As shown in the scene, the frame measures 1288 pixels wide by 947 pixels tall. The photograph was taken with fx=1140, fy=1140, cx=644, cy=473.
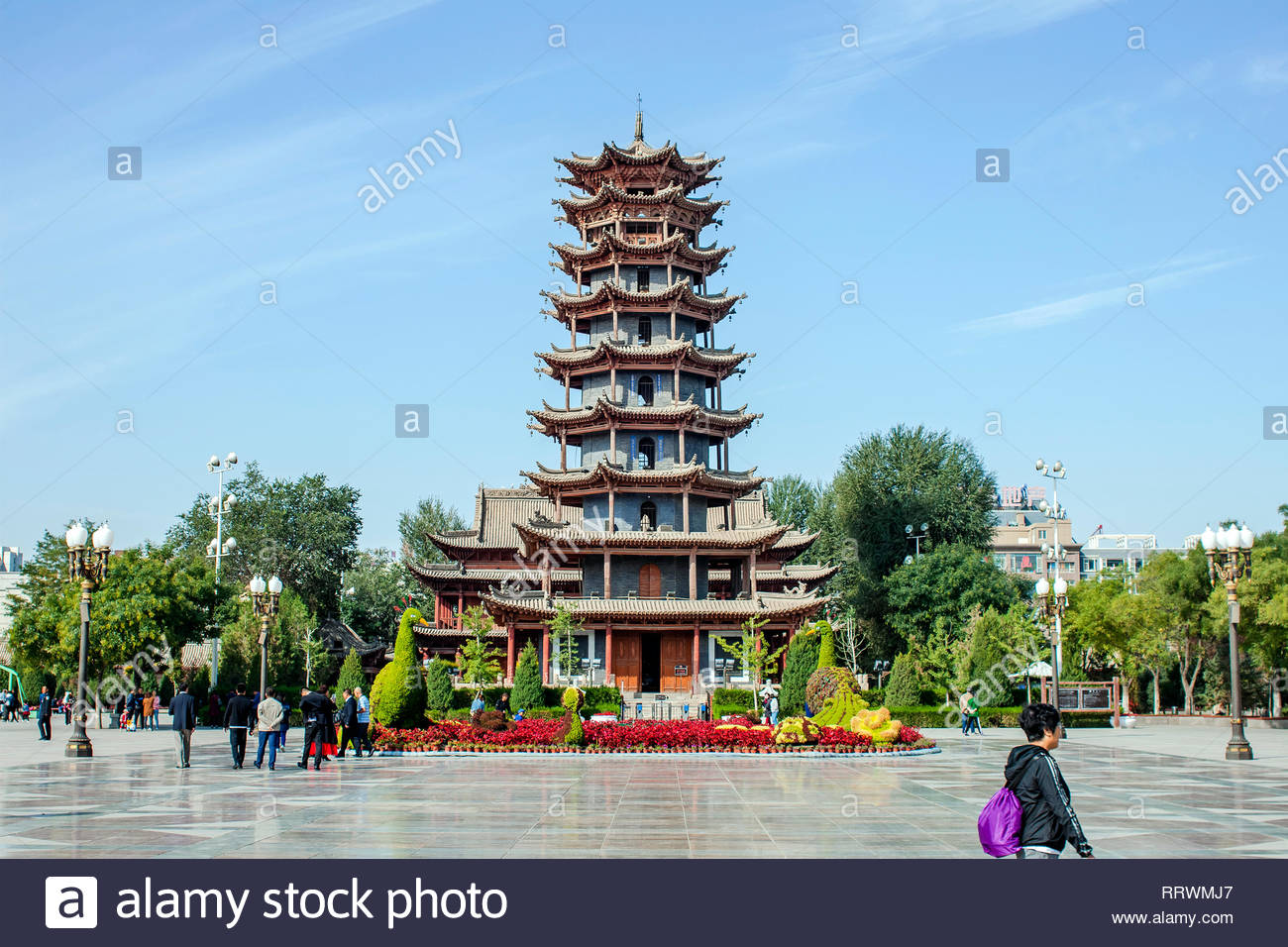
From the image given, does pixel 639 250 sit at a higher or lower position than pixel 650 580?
higher

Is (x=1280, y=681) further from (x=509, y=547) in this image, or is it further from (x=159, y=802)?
(x=159, y=802)

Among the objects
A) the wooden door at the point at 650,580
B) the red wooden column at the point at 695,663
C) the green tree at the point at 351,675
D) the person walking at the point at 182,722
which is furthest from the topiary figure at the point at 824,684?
the wooden door at the point at 650,580

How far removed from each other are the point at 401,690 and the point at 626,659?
20.8 metres

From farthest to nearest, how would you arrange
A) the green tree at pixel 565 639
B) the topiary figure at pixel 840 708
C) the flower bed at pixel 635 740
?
the green tree at pixel 565 639 < the topiary figure at pixel 840 708 < the flower bed at pixel 635 740

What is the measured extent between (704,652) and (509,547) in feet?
48.4

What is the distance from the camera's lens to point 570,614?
146ft

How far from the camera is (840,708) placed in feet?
91.2

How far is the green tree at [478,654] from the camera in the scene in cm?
4547

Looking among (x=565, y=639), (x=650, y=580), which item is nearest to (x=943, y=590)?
(x=650, y=580)

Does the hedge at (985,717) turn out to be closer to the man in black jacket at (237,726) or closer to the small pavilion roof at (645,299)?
the small pavilion roof at (645,299)

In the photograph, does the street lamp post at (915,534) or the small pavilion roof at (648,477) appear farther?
the street lamp post at (915,534)

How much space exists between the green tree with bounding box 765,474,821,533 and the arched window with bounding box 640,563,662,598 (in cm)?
2735

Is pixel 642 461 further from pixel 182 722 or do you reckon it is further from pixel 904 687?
pixel 182 722
